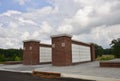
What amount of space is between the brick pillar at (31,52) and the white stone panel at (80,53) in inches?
300

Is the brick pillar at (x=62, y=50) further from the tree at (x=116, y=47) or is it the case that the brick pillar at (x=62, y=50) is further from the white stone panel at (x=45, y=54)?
the tree at (x=116, y=47)

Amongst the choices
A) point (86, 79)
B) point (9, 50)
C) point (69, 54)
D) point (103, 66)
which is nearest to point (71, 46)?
point (69, 54)

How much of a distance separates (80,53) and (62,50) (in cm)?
536

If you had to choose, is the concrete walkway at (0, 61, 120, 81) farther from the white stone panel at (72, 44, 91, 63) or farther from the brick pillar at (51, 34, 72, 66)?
the white stone panel at (72, 44, 91, 63)

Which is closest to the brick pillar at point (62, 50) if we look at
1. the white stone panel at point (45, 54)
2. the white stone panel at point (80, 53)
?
the white stone panel at point (80, 53)

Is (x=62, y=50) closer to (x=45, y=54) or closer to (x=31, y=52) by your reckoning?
(x=31, y=52)

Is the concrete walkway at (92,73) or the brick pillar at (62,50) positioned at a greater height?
the brick pillar at (62,50)

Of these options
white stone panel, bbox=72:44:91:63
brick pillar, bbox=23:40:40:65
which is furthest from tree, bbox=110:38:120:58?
brick pillar, bbox=23:40:40:65

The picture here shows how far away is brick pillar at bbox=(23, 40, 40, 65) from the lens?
3581 centimetres

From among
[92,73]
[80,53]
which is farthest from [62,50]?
[92,73]

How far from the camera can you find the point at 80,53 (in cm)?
3353

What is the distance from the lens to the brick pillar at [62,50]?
94.6ft

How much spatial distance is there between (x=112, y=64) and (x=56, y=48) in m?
9.55

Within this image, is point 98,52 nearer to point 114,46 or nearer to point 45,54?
point 114,46
